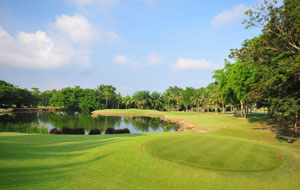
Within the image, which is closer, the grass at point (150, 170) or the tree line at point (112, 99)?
the grass at point (150, 170)

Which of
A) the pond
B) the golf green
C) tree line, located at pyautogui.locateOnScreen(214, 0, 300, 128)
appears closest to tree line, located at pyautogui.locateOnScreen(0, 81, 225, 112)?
the pond

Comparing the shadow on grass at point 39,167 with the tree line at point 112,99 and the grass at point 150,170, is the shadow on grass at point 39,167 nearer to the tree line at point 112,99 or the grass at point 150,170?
the grass at point 150,170

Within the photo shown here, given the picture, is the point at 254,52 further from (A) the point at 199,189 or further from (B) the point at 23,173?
(B) the point at 23,173

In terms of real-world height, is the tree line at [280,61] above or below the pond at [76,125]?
above

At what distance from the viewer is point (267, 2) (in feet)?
50.3

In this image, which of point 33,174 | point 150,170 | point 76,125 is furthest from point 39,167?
point 76,125

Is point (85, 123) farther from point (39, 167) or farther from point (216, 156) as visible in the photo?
point (216, 156)

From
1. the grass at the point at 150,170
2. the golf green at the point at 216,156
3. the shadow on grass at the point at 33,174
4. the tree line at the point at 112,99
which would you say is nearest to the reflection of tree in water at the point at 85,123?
the golf green at the point at 216,156

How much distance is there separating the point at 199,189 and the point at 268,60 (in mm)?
17683

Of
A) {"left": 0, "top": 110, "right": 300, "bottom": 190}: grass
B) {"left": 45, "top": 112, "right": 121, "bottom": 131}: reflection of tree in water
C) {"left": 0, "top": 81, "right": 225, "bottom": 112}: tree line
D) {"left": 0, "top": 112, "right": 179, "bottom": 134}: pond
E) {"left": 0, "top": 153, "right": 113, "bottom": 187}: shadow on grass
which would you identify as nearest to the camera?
{"left": 0, "top": 153, "right": 113, "bottom": 187}: shadow on grass

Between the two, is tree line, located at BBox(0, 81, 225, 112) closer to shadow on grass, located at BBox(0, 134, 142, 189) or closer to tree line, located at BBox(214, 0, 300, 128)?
tree line, located at BBox(214, 0, 300, 128)

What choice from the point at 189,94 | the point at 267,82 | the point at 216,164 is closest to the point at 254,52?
the point at 267,82

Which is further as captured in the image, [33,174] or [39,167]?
[39,167]

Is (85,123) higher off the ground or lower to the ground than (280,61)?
lower
